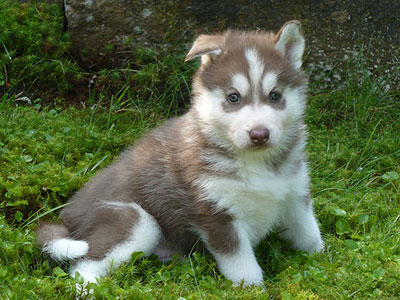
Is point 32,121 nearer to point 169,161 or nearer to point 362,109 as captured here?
point 169,161

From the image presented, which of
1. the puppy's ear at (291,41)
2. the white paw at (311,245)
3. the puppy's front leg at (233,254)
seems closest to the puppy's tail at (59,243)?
the puppy's front leg at (233,254)

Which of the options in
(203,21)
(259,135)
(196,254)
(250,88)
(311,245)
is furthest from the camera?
(203,21)

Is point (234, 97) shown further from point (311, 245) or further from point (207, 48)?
point (311, 245)

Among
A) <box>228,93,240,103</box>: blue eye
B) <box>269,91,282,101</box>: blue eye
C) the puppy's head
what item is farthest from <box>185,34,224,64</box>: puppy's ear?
<box>269,91,282,101</box>: blue eye

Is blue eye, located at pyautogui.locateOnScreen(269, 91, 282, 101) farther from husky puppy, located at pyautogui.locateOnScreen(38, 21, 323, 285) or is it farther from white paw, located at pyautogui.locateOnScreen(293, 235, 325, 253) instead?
white paw, located at pyautogui.locateOnScreen(293, 235, 325, 253)

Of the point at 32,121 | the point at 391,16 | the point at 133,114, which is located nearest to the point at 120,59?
the point at 133,114

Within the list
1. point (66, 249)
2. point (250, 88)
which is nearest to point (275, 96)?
point (250, 88)

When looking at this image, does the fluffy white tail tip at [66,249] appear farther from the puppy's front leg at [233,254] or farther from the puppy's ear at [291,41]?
the puppy's ear at [291,41]
